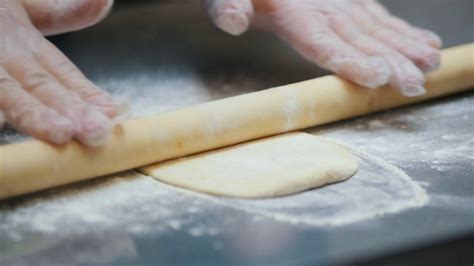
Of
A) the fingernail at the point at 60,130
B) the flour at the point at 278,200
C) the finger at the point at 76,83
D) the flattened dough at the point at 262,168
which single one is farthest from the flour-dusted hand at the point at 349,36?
the fingernail at the point at 60,130

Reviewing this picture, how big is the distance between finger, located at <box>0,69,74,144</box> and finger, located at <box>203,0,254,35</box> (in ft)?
1.39

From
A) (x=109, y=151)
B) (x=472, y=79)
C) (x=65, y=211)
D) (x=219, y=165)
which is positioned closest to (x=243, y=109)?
(x=219, y=165)

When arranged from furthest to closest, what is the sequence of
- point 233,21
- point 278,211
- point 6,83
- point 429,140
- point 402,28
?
1. point 402,28
2. point 233,21
3. point 429,140
4. point 6,83
5. point 278,211

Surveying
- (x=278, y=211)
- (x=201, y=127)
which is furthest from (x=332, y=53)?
(x=278, y=211)

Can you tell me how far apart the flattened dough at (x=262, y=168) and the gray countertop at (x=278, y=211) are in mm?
18

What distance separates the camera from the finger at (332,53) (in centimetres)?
136

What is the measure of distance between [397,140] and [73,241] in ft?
2.01

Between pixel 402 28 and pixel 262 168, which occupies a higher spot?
pixel 402 28

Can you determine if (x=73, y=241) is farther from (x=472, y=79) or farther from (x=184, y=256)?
(x=472, y=79)

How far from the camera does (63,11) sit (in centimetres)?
138

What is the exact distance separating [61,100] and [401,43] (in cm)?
70

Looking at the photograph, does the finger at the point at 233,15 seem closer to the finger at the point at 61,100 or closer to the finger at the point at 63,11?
the finger at the point at 63,11

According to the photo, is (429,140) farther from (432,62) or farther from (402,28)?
(402,28)

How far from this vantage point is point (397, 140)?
1306 millimetres
